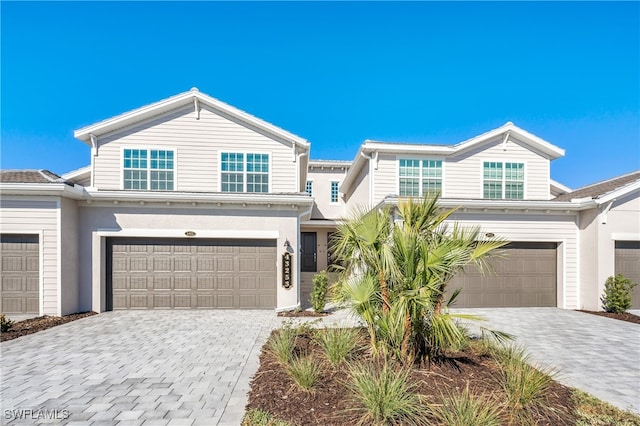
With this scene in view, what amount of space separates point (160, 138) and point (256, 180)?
12.4ft

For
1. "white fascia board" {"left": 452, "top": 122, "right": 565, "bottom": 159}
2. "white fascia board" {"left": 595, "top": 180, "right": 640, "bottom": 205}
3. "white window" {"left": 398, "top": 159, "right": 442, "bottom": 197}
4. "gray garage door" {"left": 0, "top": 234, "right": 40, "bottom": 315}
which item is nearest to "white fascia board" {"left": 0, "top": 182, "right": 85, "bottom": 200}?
"gray garage door" {"left": 0, "top": 234, "right": 40, "bottom": 315}

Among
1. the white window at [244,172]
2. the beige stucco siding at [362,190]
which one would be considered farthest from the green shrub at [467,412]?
the white window at [244,172]

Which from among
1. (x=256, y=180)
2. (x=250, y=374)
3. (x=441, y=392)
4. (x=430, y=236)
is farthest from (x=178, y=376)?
(x=256, y=180)

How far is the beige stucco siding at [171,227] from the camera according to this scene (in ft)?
31.8

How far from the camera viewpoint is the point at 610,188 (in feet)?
37.3

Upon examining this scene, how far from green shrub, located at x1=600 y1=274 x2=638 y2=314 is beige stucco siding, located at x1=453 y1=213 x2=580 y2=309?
949mm

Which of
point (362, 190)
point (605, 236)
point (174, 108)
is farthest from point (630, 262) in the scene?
point (174, 108)

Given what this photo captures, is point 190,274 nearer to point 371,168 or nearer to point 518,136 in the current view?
point 371,168

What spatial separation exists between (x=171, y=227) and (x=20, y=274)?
434cm

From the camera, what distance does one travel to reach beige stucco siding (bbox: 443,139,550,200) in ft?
40.9

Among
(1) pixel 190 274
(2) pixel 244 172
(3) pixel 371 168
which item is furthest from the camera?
(3) pixel 371 168

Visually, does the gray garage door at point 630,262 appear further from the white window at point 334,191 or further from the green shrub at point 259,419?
the white window at point 334,191

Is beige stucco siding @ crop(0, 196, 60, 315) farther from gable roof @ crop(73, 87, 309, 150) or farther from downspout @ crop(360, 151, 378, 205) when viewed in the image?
downspout @ crop(360, 151, 378, 205)

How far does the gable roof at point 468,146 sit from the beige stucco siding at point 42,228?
34.7 feet
